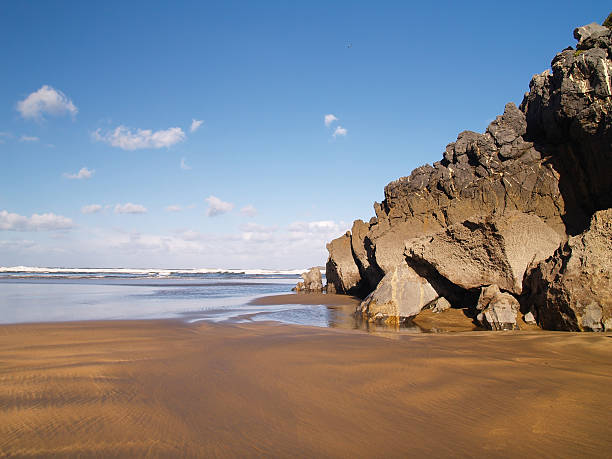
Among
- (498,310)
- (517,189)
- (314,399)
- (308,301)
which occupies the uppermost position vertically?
(517,189)

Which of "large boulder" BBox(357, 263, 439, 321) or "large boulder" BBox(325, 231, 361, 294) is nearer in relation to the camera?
"large boulder" BBox(357, 263, 439, 321)

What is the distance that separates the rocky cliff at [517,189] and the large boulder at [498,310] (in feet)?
1.55

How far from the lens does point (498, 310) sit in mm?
8766

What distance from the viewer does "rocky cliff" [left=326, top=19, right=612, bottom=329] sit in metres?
9.80

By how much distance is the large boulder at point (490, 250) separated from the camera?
9656mm

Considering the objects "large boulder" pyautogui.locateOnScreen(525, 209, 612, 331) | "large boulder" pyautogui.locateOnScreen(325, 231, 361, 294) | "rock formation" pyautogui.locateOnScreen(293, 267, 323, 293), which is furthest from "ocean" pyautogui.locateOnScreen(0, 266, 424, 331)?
"large boulder" pyautogui.locateOnScreen(325, 231, 361, 294)

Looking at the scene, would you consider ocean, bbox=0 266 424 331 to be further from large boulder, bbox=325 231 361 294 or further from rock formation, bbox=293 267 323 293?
large boulder, bbox=325 231 361 294

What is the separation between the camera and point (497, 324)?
8609 millimetres

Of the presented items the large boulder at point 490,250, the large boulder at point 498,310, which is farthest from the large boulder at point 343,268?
the large boulder at point 498,310

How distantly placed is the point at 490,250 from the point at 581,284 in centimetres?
274

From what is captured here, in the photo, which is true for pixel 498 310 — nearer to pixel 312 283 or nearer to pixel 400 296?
pixel 400 296

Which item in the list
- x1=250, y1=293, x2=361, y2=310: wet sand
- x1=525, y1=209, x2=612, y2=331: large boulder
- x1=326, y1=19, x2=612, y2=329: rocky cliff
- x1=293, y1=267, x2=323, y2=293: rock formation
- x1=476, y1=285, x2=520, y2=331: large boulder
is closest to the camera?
x1=525, y1=209, x2=612, y2=331: large boulder

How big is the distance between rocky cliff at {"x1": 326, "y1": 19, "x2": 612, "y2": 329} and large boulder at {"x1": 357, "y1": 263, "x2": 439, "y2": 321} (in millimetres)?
67

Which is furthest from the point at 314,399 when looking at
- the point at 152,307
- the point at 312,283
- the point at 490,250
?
the point at 312,283
